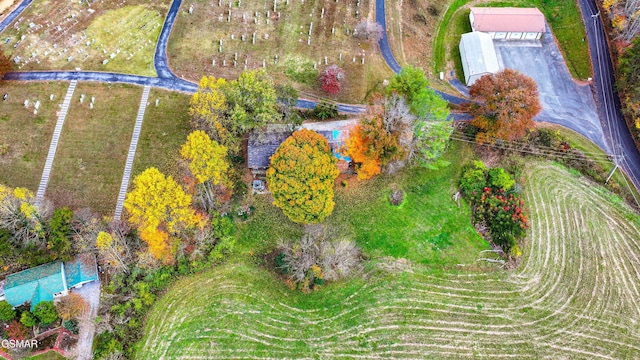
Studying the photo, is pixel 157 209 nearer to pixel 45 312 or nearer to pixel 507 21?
pixel 45 312

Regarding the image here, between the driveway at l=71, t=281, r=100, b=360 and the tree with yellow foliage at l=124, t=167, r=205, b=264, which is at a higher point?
the tree with yellow foliage at l=124, t=167, r=205, b=264

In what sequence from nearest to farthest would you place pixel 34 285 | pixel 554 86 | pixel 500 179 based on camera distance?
1. pixel 34 285
2. pixel 500 179
3. pixel 554 86

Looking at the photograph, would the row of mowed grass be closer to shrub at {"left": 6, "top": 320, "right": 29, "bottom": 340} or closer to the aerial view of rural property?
the aerial view of rural property

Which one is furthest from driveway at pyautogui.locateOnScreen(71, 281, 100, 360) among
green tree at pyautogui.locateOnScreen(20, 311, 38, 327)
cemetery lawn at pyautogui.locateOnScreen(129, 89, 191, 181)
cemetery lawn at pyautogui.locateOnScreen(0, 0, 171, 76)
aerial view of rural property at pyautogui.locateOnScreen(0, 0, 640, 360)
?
cemetery lawn at pyautogui.locateOnScreen(0, 0, 171, 76)

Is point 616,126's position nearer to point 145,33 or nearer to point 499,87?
point 499,87

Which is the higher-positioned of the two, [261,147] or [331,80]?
[331,80]

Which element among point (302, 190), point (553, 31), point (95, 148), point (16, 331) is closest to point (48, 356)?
point (16, 331)

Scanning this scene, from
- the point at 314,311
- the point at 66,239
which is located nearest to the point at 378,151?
the point at 314,311

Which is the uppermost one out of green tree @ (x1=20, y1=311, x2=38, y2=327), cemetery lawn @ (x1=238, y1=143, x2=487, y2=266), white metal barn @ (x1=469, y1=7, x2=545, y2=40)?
white metal barn @ (x1=469, y1=7, x2=545, y2=40)

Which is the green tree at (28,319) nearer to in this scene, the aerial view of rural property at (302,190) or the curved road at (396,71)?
the aerial view of rural property at (302,190)
